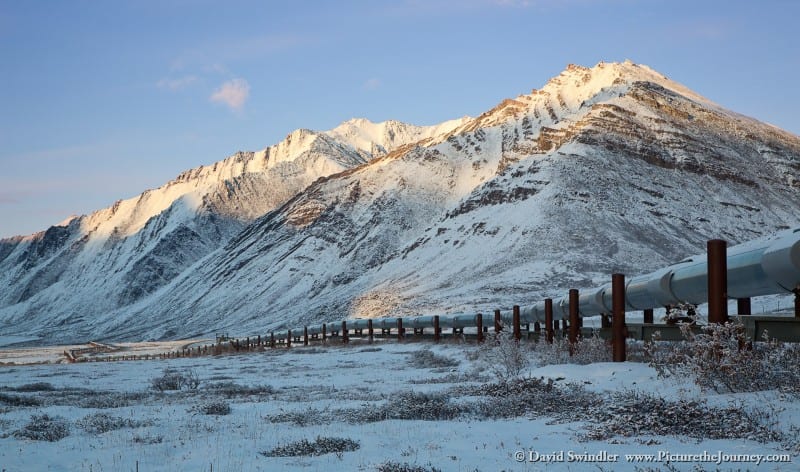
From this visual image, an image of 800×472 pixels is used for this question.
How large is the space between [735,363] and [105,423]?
→ 27.4 feet

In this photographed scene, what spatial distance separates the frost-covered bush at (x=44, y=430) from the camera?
10125 mm

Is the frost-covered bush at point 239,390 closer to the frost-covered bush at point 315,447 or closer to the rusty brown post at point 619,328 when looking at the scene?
the frost-covered bush at point 315,447

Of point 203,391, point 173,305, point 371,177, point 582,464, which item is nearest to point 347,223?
point 371,177

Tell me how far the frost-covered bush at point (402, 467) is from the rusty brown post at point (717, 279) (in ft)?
15.1

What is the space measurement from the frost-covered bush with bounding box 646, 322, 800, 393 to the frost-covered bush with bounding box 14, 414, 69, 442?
26.6 feet

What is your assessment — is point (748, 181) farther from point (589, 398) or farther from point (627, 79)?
point (589, 398)

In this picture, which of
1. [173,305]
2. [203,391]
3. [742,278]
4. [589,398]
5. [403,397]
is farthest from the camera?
[173,305]

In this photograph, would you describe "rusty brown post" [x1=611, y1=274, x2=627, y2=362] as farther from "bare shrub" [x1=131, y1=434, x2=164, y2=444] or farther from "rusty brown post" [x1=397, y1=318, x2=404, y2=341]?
"rusty brown post" [x1=397, y1=318, x2=404, y2=341]

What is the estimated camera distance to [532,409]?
10516mm

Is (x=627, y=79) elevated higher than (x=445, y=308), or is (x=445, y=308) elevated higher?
(x=627, y=79)

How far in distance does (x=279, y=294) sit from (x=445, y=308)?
2342 inches

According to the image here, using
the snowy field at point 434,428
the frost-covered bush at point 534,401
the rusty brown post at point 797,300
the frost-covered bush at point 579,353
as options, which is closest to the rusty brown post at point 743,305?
the snowy field at point 434,428

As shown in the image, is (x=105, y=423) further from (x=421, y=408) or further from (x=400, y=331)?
(x=400, y=331)

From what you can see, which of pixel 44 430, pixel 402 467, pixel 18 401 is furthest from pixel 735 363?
pixel 18 401
